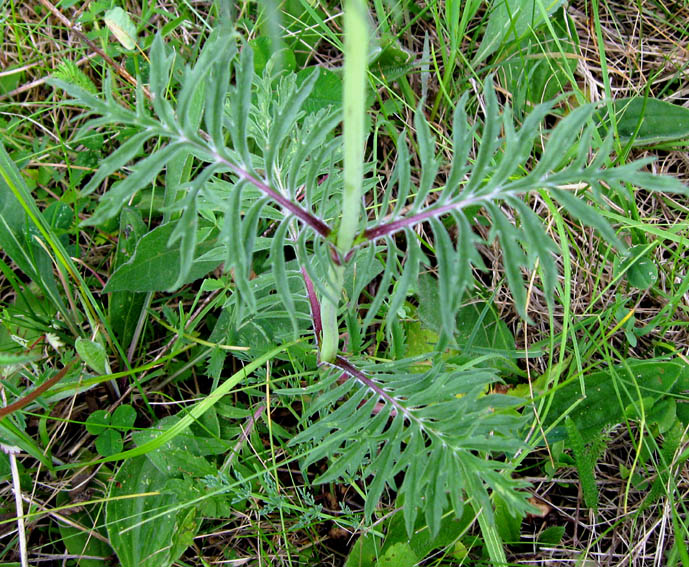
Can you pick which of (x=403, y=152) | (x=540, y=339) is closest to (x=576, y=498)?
(x=540, y=339)

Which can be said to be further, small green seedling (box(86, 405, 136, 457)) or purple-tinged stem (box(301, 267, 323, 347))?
small green seedling (box(86, 405, 136, 457))

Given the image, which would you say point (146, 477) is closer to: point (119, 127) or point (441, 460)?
point (441, 460)

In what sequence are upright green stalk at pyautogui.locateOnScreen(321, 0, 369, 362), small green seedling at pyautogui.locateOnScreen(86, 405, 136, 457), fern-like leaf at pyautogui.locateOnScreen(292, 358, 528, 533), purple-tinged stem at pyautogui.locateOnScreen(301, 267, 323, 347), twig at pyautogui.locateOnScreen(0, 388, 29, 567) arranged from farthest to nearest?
small green seedling at pyautogui.locateOnScreen(86, 405, 136, 457) → twig at pyautogui.locateOnScreen(0, 388, 29, 567) → purple-tinged stem at pyautogui.locateOnScreen(301, 267, 323, 347) → fern-like leaf at pyautogui.locateOnScreen(292, 358, 528, 533) → upright green stalk at pyautogui.locateOnScreen(321, 0, 369, 362)

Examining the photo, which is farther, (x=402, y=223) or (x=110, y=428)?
(x=110, y=428)

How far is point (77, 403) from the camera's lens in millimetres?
2314

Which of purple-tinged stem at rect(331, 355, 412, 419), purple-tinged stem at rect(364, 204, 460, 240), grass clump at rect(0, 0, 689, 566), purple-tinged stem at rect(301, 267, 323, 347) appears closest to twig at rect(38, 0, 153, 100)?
grass clump at rect(0, 0, 689, 566)

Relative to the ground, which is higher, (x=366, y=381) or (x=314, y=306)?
(x=314, y=306)

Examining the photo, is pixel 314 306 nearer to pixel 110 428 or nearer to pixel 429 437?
pixel 429 437

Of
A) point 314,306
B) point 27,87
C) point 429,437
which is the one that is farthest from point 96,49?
point 429,437

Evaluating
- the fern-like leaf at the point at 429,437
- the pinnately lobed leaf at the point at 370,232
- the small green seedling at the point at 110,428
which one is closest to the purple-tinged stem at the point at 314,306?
the pinnately lobed leaf at the point at 370,232

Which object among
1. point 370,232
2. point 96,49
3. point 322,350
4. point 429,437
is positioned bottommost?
point 429,437

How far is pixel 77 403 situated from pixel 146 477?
44 centimetres

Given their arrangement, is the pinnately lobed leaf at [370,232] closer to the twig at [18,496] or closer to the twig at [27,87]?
the twig at [18,496]

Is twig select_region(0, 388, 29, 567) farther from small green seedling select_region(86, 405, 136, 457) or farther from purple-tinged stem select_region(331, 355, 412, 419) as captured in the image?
purple-tinged stem select_region(331, 355, 412, 419)
